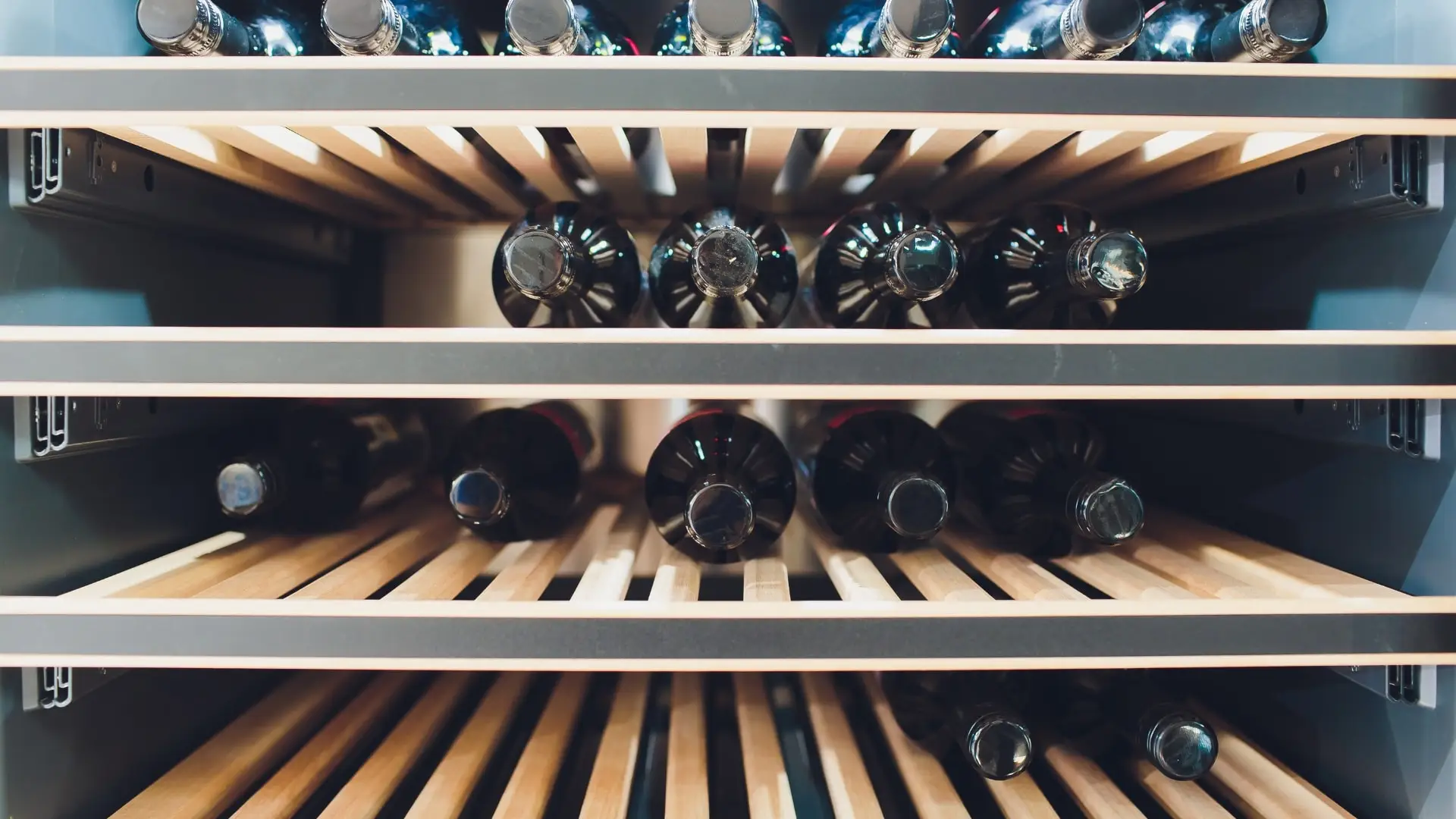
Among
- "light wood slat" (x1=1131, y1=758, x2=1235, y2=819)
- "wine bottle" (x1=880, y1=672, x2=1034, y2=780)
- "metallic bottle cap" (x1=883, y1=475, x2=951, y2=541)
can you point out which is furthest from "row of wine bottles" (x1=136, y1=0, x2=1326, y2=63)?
"light wood slat" (x1=1131, y1=758, x2=1235, y2=819)

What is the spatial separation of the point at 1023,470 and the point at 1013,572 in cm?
17

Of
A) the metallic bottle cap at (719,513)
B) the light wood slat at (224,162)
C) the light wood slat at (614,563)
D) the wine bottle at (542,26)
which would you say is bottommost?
the light wood slat at (614,563)

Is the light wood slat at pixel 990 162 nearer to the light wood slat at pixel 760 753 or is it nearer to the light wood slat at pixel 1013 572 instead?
the light wood slat at pixel 1013 572

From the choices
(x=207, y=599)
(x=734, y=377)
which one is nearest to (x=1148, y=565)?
(x=734, y=377)

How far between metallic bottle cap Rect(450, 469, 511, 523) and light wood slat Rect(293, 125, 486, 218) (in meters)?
0.26

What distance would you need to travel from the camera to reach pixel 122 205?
57 cm

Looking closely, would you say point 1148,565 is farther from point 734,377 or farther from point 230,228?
point 230,228

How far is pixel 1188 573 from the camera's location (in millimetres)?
580

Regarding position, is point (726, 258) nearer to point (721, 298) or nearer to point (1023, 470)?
point (721, 298)

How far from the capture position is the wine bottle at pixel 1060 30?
480mm

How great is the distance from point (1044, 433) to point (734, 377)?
1.39 feet

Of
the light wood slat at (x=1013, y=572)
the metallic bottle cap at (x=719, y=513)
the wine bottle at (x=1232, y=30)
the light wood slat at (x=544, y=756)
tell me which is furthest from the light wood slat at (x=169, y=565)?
the wine bottle at (x=1232, y=30)

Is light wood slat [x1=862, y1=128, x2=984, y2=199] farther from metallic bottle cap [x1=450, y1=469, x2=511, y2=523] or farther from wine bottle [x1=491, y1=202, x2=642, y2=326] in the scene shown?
metallic bottle cap [x1=450, y1=469, x2=511, y2=523]

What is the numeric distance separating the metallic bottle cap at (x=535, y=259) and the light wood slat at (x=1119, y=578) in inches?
18.3
